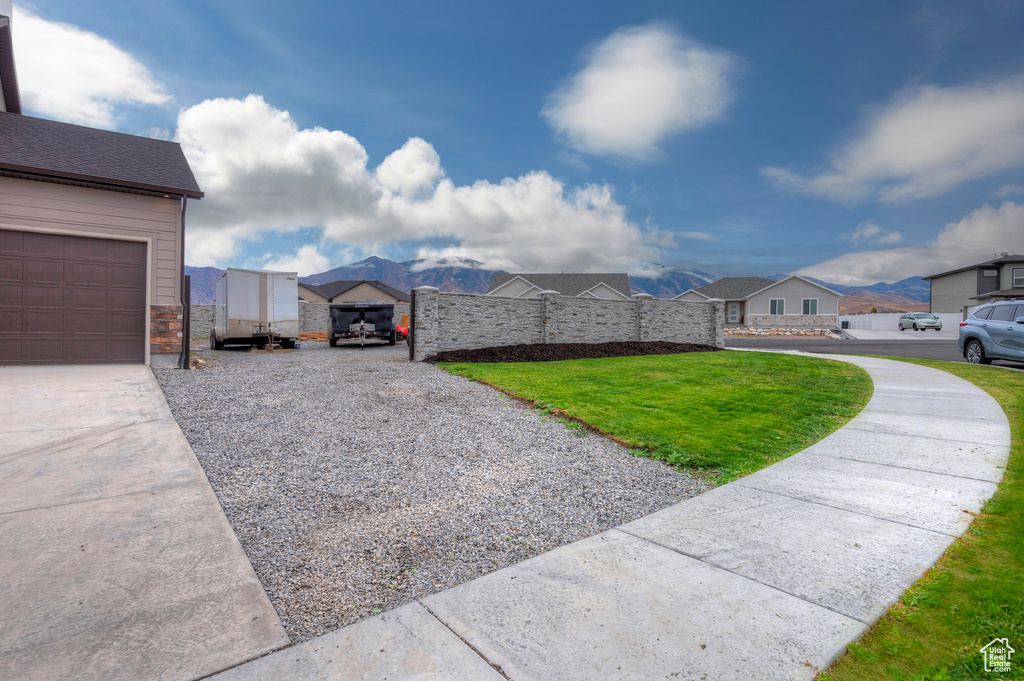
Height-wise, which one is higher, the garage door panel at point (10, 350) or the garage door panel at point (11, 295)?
the garage door panel at point (11, 295)

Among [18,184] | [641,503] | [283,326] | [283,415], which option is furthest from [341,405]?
[283,326]

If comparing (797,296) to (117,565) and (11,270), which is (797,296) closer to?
(11,270)

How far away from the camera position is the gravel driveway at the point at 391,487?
119 inches

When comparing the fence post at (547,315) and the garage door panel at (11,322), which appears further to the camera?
the fence post at (547,315)

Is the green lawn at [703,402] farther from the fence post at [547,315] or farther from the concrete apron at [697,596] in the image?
the fence post at [547,315]

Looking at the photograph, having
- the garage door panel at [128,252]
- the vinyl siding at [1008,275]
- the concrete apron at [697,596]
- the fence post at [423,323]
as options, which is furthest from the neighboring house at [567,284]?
the concrete apron at [697,596]

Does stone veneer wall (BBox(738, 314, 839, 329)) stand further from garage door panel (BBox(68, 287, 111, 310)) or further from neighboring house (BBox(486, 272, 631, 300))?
garage door panel (BBox(68, 287, 111, 310))

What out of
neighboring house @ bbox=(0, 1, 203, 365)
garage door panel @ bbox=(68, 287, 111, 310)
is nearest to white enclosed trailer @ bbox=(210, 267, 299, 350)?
neighboring house @ bbox=(0, 1, 203, 365)

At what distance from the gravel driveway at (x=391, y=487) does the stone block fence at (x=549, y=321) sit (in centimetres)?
557

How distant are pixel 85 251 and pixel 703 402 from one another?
13.0 m

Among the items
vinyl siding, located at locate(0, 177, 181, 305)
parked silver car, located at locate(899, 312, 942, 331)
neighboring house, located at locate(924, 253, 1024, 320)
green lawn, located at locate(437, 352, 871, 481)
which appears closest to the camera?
green lawn, located at locate(437, 352, 871, 481)

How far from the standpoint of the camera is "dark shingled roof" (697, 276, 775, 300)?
4444cm

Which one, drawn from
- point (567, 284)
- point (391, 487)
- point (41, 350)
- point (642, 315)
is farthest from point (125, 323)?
point (567, 284)

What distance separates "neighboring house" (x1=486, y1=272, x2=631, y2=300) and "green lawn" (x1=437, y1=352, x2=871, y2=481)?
1255 inches
